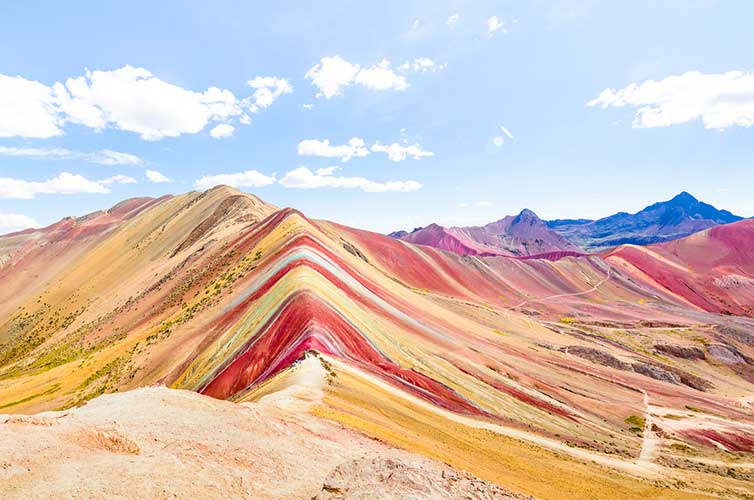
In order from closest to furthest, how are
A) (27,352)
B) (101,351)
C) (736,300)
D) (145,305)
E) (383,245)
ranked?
(101,351)
(145,305)
(27,352)
(383,245)
(736,300)

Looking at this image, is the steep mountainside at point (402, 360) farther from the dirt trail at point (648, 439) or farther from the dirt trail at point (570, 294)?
the dirt trail at point (570, 294)

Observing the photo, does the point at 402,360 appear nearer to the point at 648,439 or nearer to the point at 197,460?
the point at 197,460

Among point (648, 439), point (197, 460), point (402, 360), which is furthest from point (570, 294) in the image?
point (197, 460)

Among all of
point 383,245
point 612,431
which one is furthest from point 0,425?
point 383,245

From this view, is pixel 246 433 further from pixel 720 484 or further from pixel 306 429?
pixel 720 484

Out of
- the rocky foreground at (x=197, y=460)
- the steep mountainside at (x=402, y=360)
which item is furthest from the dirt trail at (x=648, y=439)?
the rocky foreground at (x=197, y=460)

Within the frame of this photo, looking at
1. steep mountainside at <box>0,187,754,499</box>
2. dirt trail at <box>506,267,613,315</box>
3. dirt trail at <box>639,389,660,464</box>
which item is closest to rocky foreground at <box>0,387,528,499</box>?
steep mountainside at <box>0,187,754,499</box>
